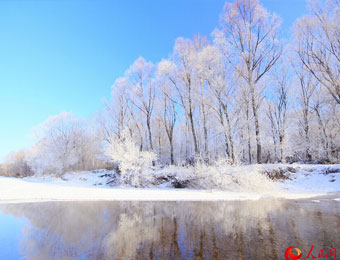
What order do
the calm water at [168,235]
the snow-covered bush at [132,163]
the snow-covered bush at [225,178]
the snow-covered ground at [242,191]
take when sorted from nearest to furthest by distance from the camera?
the calm water at [168,235] < the snow-covered ground at [242,191] < the snow-covered bush at [225,178] < the snow-covered bush at [132,163]

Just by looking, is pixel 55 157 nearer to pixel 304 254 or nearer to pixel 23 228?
pixel 23 228

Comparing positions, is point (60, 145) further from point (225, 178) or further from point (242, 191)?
point (242, 191)

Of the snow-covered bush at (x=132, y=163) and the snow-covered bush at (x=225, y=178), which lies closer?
the snow-covered bush at (x=225, y=178)

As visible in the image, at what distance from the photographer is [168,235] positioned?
5844 millimetres

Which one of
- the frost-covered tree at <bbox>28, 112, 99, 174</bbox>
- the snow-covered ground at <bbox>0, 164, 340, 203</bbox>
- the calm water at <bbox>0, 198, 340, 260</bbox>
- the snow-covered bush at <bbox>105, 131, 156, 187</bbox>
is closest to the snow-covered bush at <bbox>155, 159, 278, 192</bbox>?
the snow-covered ground at <bbox>0, 164, 340, 203</bbox>

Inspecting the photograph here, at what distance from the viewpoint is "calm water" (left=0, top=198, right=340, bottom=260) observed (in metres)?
4.59

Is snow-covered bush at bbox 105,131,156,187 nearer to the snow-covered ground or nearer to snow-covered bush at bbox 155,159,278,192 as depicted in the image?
snow-covered bush at bbox 155,159,278,192

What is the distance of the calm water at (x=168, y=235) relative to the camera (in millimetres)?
4586

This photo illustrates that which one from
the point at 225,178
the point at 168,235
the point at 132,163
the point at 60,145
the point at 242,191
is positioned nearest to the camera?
the point at 168,235

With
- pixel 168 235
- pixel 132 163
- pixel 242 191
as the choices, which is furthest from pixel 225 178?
pixel 168 235

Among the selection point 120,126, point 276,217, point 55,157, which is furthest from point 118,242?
point 55,157

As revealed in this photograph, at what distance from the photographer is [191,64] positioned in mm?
23453

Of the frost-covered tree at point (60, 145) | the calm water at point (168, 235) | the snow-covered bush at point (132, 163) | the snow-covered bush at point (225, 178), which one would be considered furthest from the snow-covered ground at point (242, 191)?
the frost-covered tree at point (60, 145)

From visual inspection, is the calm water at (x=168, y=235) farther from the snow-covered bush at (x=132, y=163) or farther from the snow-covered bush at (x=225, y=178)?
the snow-covered bush at (x=132, y=163)
